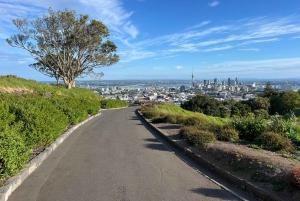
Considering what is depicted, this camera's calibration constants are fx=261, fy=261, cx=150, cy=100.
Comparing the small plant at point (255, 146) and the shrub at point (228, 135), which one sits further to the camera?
the shrub at point (228, 135)

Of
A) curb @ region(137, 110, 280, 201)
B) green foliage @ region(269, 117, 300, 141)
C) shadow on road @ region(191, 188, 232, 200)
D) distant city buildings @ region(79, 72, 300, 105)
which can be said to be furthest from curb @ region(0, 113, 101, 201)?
distant city buildings @ region(79, 72, 300, 105)

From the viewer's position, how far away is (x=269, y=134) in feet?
26.8

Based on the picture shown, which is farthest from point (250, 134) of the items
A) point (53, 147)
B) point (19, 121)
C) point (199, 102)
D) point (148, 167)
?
point (199, 102)

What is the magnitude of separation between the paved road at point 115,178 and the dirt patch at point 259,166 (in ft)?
2.30

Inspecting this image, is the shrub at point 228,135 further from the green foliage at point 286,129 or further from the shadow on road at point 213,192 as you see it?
the shadow on road at point 213,192

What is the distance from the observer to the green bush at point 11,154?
4.92 meters

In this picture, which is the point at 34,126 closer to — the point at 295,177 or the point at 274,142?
the point at 295,177

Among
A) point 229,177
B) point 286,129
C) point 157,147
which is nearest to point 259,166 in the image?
point 229,177

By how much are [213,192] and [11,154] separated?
12.9 feet

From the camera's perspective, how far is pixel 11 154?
5.02 metres

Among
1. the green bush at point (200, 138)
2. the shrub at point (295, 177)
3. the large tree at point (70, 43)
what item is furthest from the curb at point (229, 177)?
the large tree at point (70, 43)

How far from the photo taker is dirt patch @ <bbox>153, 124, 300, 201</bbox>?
4.71 m

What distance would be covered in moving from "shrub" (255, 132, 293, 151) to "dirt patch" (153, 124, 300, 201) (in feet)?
1.80

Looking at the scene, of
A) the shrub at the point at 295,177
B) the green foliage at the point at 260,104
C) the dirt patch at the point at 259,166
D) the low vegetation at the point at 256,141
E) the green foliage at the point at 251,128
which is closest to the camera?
the shrub at the point at 295,177
